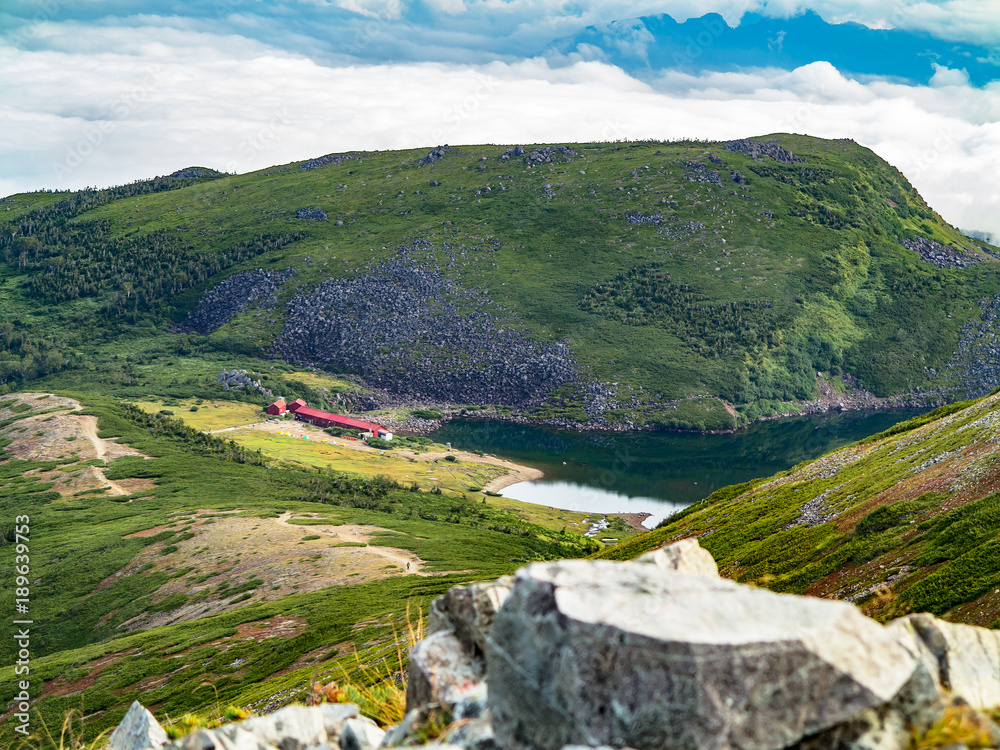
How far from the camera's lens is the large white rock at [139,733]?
14.4 meters

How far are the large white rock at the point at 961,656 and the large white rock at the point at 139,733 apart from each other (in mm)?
13484

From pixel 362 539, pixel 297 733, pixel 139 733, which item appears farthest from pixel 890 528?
pixel 362 539

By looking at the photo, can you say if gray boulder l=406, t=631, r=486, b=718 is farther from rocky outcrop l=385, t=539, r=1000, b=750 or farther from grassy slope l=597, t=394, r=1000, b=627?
grassy slope l=597, t=394, r=1000, b=627

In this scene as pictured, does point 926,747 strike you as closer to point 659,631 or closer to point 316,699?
point 659,631

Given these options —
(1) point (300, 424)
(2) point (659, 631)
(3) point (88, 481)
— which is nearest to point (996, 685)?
(2) point (659, 631)

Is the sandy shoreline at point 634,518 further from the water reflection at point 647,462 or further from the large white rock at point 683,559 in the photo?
the large white rock at point 683,559

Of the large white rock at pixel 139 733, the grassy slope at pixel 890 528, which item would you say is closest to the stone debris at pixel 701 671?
the large white rock at pixel 139 733

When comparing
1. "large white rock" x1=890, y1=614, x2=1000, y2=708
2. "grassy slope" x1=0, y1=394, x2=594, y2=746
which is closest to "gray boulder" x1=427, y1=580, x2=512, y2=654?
"grassy slope" x1=0, y1=394, x2=594, y2=746

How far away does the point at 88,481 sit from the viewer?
99.0 meters

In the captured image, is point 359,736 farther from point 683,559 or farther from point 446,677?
point 683,559

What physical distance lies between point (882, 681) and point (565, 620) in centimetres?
401

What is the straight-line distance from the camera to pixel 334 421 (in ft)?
625

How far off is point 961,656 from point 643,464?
549 ft

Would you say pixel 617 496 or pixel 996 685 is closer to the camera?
pixel 996 685
